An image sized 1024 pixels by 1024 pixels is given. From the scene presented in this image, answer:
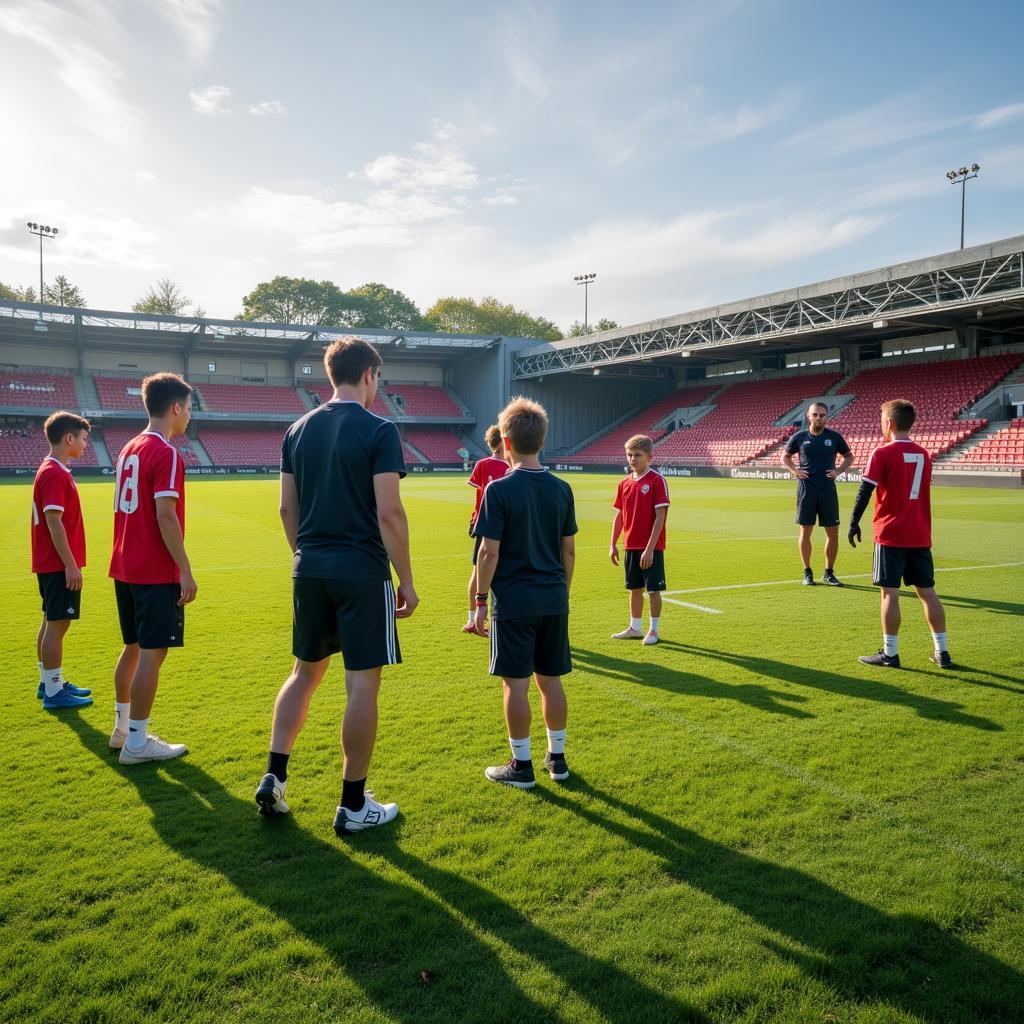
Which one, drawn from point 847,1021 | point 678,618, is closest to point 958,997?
point 847,1021

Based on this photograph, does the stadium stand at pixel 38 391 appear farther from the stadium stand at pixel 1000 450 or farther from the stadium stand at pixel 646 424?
the stadium stand at pixel 1000 450

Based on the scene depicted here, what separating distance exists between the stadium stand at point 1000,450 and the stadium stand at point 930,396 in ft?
4.48

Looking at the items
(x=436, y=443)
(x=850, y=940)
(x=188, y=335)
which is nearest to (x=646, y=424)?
(x=436, y=443)

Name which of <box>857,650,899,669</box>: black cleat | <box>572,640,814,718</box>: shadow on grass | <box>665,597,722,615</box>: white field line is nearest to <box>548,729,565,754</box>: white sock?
<box>572,640,814,718</box>: shadow on grass

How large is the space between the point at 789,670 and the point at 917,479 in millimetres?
1788

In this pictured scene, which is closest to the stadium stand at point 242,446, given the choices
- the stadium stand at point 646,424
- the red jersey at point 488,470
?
the stadium stand at point 646,424

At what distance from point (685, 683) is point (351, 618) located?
3081 millimetres

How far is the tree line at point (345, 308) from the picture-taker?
241 ft

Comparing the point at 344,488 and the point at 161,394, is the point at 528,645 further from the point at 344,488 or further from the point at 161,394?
the point at 161,394

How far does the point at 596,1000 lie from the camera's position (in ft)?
7.41

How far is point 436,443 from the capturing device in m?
56.3

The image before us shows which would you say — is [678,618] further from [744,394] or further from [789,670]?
[744,394]

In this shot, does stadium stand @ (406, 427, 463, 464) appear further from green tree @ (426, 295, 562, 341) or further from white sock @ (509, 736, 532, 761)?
white sock @ (509, 736, 532, 761)

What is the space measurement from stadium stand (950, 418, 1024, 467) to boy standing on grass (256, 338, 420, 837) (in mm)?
29790
